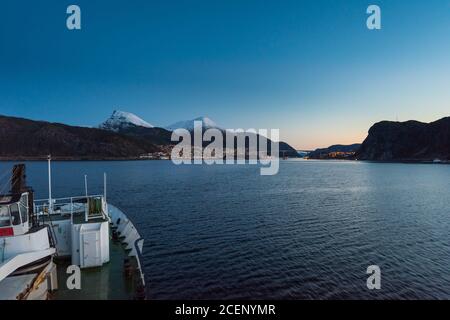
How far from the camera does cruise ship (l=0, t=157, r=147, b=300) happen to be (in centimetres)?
1464

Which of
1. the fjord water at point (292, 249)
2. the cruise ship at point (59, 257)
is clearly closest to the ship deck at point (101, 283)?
the cruise ship at point (59, 257)

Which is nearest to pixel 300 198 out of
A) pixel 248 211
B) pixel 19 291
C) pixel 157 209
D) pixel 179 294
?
pixel 248 211

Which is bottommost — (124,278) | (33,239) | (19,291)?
(124,278)

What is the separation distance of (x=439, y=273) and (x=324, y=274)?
982 cm

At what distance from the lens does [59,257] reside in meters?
19.7

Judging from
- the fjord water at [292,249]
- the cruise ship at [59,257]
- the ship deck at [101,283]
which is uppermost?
the cruise ship at [59,257]

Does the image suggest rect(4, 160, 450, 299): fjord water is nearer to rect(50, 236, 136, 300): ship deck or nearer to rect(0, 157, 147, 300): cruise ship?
rect(50, 236, 136, 300): ship deck

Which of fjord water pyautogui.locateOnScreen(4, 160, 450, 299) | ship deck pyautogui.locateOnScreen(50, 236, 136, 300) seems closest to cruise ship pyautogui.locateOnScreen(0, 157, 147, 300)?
ship deck pyautogui.locateOnScreen(50, 236, 136, 300)

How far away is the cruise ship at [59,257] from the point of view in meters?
14.6

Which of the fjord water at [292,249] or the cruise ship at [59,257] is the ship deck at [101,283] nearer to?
the cruise ship at [59,257]

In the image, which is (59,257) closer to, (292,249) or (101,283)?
(101,283)
